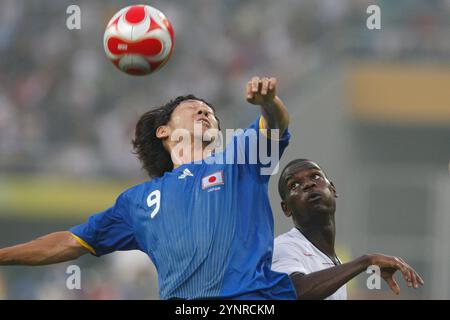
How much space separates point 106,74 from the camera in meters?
20.6

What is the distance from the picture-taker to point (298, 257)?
7.25m

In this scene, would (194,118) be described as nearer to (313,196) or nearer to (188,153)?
A: (188,153)

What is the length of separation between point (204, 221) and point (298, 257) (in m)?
0.84

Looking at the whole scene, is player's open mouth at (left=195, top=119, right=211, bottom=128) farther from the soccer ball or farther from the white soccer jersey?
the white soccer jersey

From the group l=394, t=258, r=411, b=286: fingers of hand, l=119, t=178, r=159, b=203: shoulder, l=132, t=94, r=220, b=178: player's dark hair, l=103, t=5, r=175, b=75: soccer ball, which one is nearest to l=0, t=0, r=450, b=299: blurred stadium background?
l=132, t=94, r=220, b=178: player's dark hair

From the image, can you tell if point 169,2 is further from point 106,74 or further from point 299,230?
point 299,230

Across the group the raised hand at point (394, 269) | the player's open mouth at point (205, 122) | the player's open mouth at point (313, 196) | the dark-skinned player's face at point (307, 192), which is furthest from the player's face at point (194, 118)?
the raised hand at point (394, 269)

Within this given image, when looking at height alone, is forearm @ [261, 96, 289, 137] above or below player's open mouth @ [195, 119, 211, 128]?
above

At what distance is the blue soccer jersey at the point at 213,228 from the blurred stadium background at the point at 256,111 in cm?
1016

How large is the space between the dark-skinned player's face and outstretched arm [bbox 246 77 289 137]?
762 millimetres

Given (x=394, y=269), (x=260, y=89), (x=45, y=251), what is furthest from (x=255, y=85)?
(x=45, y=251)

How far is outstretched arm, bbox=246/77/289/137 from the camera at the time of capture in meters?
6.27
